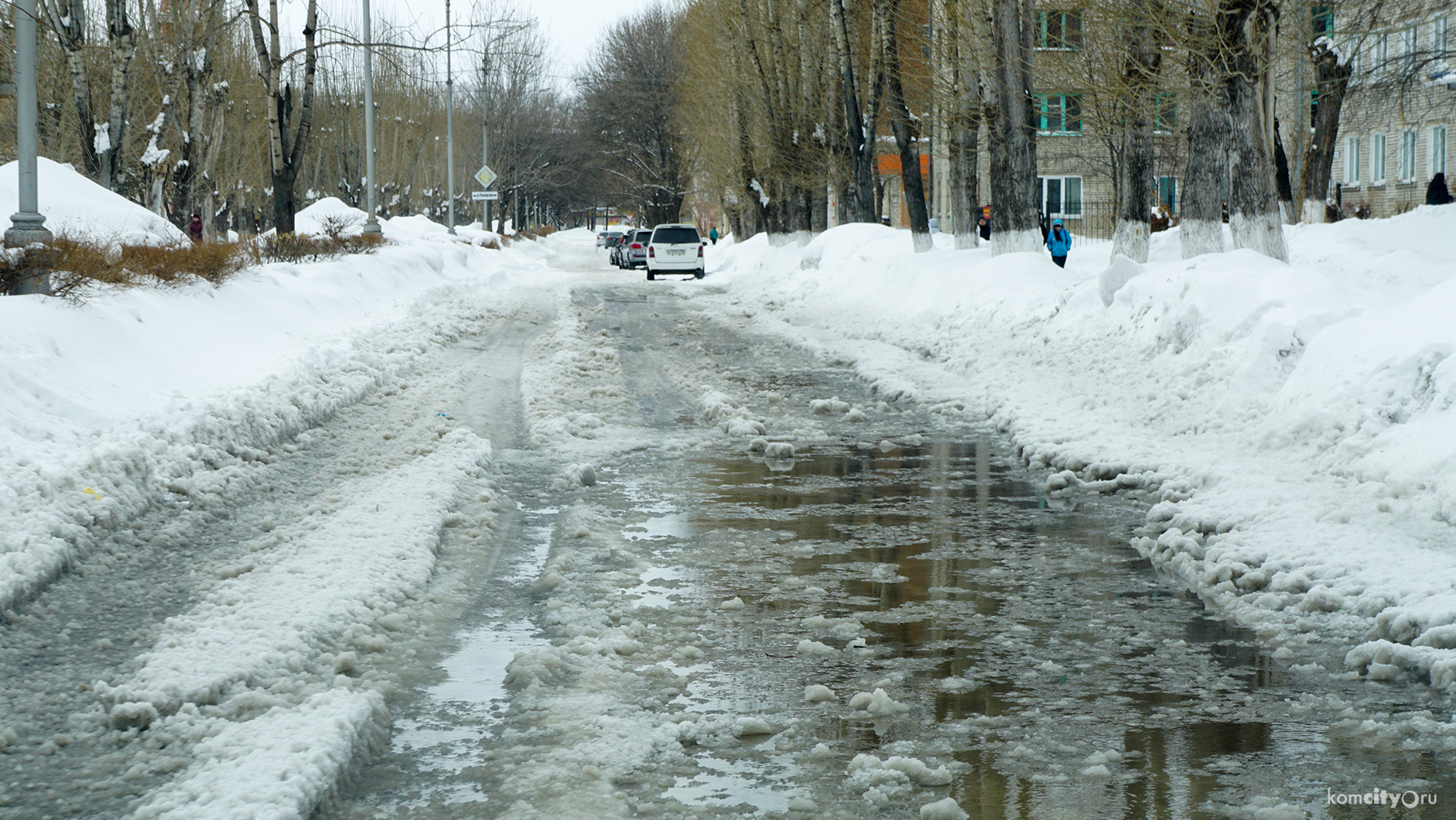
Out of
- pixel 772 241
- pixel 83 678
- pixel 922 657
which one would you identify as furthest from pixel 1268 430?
pixel 772 241

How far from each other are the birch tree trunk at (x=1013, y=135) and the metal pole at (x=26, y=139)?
1365 centimetres

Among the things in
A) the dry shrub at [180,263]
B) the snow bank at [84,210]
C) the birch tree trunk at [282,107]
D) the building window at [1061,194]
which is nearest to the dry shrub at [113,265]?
the dry shrub at [180,263]

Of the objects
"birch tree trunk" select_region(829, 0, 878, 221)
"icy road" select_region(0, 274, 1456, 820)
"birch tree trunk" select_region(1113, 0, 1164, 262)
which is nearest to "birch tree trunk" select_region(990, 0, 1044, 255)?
"birch tree trunk" select_region(1113, 0, 1164, 262)

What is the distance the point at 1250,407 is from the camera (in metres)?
9.02

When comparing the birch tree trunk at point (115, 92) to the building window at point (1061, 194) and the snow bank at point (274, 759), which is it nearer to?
the snow bank at point (274, 759)

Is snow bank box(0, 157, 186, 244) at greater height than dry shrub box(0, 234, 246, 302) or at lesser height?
greater

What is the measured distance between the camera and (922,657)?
15.6ft

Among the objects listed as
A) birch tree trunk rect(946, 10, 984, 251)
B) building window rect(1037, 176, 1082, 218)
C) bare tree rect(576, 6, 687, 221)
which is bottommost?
birch tree trunk rect(946, 10, 984, 251)

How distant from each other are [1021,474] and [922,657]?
4010 millimetres

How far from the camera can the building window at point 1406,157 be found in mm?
41500

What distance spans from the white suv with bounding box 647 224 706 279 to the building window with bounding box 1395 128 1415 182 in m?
23.2

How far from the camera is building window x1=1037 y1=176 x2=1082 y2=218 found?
52.1 metres

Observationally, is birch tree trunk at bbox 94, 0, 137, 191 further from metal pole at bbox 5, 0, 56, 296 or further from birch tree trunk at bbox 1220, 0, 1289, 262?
birch tree trunk at bbox 1220, 0, 1289, 262

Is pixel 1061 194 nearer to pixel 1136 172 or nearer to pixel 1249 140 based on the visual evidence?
pixel 1136 172
